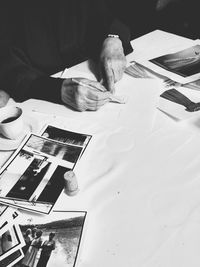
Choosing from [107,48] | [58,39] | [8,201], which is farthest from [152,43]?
[8,201]

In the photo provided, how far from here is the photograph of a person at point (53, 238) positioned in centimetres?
55

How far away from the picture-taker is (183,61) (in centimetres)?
116

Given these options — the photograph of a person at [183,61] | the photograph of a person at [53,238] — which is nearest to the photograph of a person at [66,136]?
the photograph of a person at [53,238]

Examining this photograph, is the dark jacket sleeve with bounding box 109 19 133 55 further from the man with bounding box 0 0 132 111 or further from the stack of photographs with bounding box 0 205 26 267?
the stack of photographs with bounding box 0 205 26 267

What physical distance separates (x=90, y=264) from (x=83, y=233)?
0.22 ft

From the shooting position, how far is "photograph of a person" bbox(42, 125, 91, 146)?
0.85 meters

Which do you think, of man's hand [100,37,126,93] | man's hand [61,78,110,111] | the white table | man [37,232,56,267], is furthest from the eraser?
man's hand [100,37,126,93]

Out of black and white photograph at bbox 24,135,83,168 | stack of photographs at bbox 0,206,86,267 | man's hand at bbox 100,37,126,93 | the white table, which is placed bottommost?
stack of photographs at bbox 0,206,86,267

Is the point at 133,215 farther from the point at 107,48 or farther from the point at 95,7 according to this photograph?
the point at 95,7

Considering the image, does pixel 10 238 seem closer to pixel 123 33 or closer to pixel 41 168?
pixel 41 168

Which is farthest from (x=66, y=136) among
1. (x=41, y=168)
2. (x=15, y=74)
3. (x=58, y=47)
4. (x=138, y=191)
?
(x=58, y=47)

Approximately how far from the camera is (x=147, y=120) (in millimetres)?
898

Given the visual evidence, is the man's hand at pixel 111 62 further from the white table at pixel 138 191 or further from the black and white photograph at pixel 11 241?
the black and white photograph at pixel 11 241

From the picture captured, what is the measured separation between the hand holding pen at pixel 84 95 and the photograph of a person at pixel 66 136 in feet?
0.47
